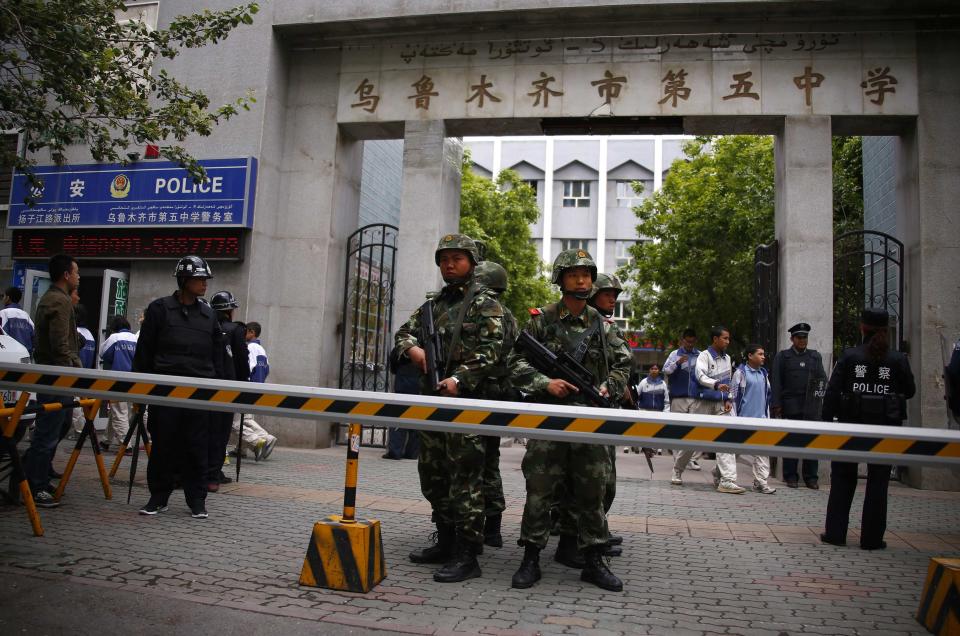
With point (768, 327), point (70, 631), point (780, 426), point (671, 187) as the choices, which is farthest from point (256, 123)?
point (671, 187)

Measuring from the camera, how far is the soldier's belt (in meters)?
3.07

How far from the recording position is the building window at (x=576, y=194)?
4338 centimetres

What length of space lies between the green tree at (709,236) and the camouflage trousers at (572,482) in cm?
1757

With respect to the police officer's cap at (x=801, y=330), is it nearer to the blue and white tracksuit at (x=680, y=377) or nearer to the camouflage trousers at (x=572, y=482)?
the blue and white tracksuit at (x=680, y=377)

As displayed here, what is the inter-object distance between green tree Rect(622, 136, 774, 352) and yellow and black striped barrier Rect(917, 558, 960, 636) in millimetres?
17597

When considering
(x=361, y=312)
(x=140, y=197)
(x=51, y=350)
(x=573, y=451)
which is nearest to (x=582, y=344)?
(x=573, y=451)

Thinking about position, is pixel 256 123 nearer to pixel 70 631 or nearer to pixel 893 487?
pixel 70 631

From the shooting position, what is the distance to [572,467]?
15.2 feet

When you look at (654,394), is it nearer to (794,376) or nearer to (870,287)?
(870,287)

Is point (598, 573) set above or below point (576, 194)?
below

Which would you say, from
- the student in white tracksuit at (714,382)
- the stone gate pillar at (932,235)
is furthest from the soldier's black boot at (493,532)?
the stone gate pillar at (932,235)

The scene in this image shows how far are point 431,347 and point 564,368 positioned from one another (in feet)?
3.00

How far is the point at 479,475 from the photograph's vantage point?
462cm

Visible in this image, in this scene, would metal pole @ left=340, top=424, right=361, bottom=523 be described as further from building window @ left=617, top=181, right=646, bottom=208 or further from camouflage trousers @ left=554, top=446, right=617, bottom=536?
building window @ left=617, top=181, right=646, bottom=208
